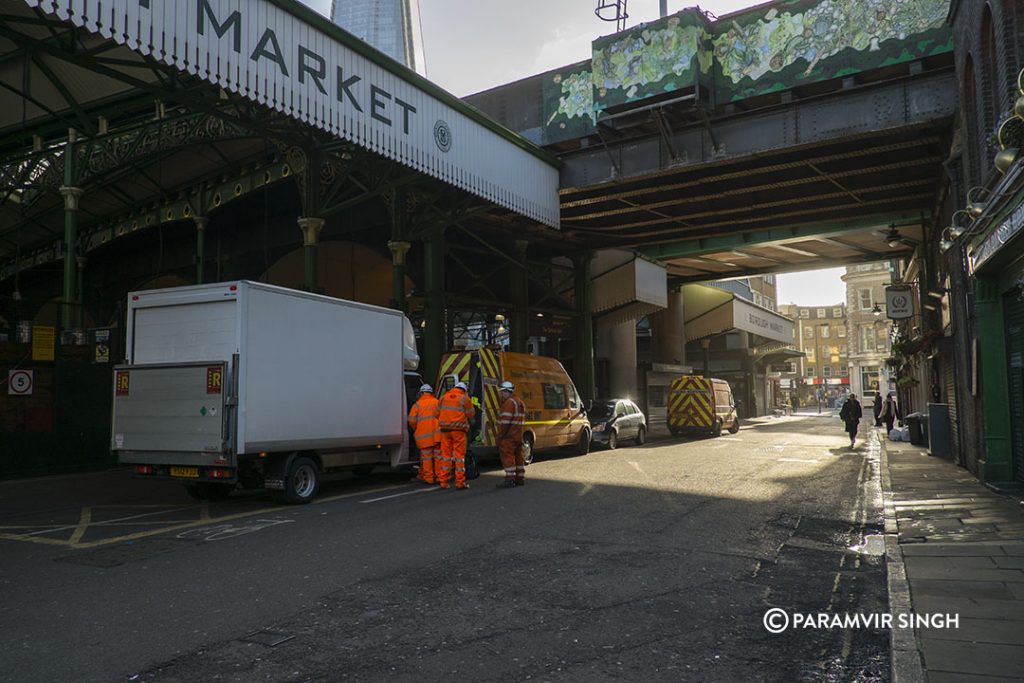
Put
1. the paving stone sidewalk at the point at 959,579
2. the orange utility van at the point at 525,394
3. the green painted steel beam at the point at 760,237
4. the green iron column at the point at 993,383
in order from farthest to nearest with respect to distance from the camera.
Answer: the green painted steel beam at the point at 760,237
the orange utility van at the point at 525,394
the green iron column at the point at 993,383
the paving stone sidewalk at the point at 959,579

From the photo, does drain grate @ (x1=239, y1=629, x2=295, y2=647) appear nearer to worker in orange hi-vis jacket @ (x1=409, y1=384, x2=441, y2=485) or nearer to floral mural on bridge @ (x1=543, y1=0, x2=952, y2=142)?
worker in orange hi-vis jacket @ (x1=409, y1=384, x2=441, y2=485)

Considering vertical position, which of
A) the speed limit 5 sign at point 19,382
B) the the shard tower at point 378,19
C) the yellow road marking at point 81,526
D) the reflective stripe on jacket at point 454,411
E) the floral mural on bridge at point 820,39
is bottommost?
the yellow road marking at point 81,526

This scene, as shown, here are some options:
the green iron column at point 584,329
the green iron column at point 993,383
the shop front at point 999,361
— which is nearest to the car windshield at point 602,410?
the green iron column at point 584,329

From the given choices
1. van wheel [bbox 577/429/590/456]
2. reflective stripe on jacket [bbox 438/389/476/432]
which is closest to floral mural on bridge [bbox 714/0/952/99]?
van wheel [bbox 577/429/590/456]

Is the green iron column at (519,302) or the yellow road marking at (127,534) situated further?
the green iron column at (519,302)

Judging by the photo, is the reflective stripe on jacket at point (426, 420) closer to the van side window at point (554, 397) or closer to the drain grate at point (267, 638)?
the van side window at point (554, 397)

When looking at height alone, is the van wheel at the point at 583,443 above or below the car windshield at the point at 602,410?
below

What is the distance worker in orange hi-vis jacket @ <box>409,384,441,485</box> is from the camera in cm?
1191

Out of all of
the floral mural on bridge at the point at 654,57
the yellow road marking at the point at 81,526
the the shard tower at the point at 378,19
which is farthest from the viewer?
the the shard tower at the point at 378,19

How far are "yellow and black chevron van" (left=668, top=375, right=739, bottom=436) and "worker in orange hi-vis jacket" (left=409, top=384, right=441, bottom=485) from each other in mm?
16990

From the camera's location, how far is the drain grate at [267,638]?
4508 millimetres

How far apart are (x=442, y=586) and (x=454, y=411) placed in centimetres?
588

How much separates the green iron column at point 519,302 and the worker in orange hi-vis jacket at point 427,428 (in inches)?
484

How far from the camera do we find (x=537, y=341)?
105ft
